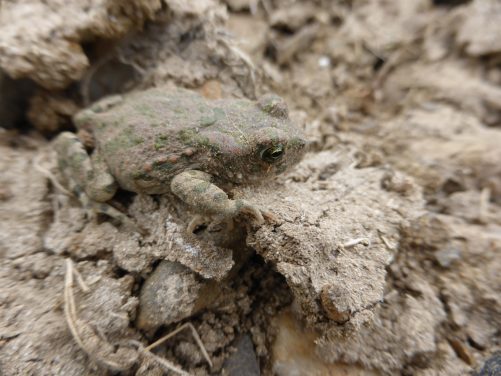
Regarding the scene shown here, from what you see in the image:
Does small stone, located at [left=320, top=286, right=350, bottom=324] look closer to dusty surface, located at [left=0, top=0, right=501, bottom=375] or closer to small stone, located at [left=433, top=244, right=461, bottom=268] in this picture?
dusty surface, located at [left=0, top=0, right=501, bottom=375]

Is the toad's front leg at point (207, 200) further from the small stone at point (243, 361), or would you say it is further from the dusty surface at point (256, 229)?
the small stone at point (243, 361)

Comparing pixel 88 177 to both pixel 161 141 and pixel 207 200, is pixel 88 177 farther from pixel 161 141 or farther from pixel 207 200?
pixel 207 200

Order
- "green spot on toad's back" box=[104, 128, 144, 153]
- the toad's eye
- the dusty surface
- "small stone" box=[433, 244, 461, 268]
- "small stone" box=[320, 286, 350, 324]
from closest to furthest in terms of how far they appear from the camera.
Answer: "small stone" box=[320, 286, 350, 324]
the dusty surface
the toad's eye
"green spot on toad's back" box=[104, 128, 144, 153]
"small stone" box=[433, 244, 461, 268]

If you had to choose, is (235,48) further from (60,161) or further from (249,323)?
(249,323)

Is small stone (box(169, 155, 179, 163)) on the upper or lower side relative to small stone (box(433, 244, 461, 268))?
lower

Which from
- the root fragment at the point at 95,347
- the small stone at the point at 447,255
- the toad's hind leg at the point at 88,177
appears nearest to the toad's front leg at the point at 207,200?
the toad's hind leg at the point at 88,177

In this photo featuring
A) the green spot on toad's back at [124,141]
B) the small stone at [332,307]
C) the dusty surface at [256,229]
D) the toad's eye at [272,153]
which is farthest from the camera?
the green spot on toad's back at [124,141]

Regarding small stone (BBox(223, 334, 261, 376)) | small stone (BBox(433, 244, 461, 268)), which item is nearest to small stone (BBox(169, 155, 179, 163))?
small stone (BBox(223, 334, 261, 376))
